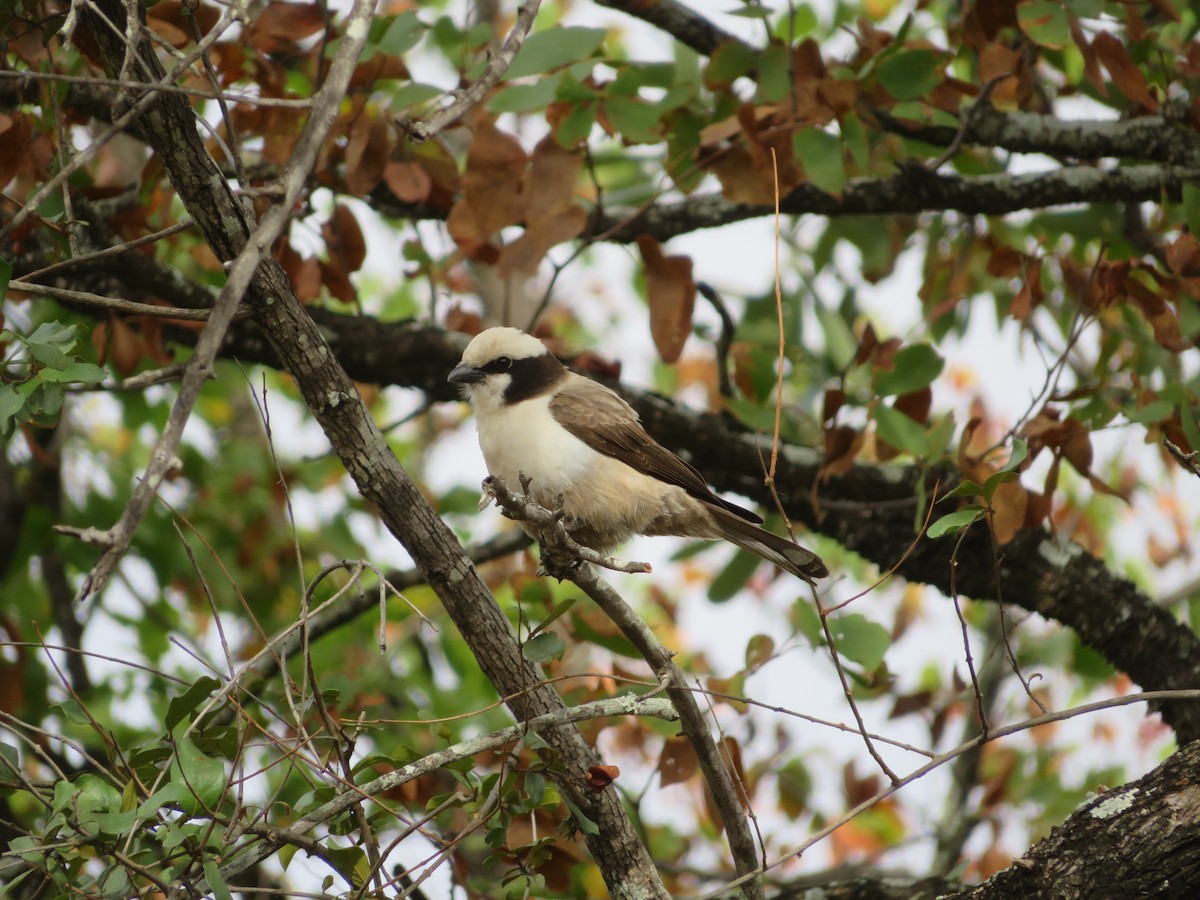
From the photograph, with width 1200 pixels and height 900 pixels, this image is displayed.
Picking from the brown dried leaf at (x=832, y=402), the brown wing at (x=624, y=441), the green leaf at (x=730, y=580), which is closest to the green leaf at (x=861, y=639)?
the brown wing at (x=624, y=441)

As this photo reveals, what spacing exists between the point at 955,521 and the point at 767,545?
190 cm

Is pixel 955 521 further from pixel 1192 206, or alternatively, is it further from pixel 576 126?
pixel 576 126

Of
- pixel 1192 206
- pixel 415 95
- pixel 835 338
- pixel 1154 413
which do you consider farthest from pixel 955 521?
pixel 835 338

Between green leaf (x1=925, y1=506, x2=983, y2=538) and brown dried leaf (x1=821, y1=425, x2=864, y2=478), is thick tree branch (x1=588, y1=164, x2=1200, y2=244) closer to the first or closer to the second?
brown dried leaf (x1=821, y1=425, x2=864, y2=478)

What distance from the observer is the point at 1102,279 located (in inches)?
168

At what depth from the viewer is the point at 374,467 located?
3.16 m

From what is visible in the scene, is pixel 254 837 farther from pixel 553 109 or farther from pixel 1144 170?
pixel 1144 170

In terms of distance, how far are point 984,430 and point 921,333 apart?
2157 mm

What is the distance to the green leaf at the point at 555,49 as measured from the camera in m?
4.12

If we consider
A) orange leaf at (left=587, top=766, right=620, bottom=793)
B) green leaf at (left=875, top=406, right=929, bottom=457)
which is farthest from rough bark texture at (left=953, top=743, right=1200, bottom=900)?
green leaf at (left=875, top=406, right=929, bottom=457)

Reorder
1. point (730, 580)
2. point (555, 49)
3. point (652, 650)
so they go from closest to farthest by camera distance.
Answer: point (652, 650)
point (555, 49)
point (730, 580)

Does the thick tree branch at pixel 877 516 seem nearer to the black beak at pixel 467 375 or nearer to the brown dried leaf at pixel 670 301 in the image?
the black beak at pixel 467 375

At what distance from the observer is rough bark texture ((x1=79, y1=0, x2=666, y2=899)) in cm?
293

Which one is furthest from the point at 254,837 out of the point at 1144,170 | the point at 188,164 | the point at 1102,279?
the point at 1144,170
